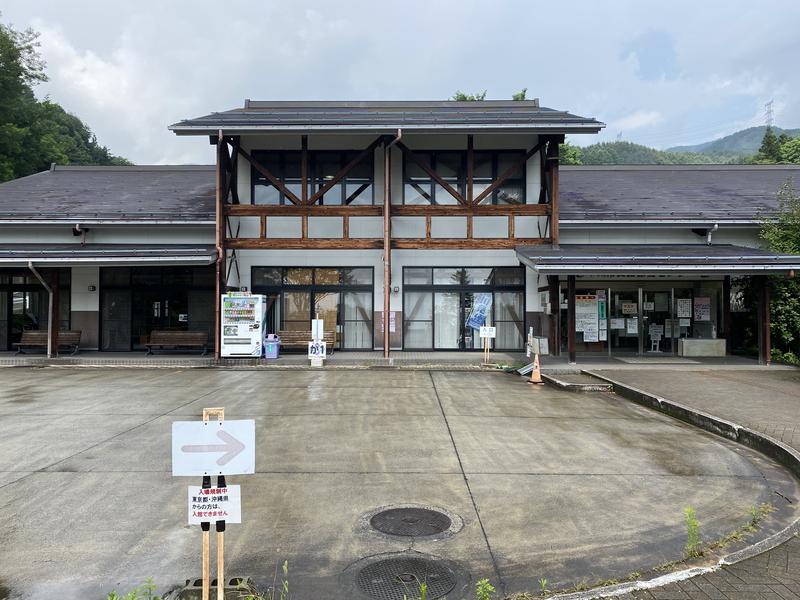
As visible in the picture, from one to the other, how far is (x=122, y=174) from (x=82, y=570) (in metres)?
22.0

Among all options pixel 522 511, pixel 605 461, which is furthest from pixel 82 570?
pixel 605 461

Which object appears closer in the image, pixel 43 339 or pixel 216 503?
pixel 216 503

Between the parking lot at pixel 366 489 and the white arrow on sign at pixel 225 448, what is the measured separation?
3.53 feet

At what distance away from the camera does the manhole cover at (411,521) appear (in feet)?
14.4

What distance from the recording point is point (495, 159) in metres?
17.9

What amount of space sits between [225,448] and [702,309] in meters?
17.4

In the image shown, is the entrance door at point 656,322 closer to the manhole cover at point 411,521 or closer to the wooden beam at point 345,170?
the wooden beam at point 345,170

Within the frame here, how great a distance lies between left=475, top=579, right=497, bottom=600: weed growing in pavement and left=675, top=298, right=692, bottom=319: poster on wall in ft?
51.5

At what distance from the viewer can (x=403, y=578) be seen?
12.0ft

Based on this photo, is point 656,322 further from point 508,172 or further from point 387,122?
point 387,122

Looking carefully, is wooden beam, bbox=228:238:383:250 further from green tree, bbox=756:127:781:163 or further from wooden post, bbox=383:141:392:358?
green tree, bbox=756:127:781:163

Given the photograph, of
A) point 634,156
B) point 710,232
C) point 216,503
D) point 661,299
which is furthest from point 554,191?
point 634,156

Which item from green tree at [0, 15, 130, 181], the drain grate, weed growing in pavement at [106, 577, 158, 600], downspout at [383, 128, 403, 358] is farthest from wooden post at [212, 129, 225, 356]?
green tree at [0, 15, 130, 181]

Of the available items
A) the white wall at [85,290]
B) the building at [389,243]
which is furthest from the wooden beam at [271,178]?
the white wall at [85,290]
